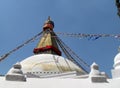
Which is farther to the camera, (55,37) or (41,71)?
(55,37)

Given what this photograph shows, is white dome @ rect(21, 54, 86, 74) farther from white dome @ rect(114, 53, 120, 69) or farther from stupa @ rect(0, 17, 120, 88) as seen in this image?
white dome @ rect(114, 53, 120, 69)

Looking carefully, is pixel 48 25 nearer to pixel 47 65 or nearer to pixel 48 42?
pixel 48 42

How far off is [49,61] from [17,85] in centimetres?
1138

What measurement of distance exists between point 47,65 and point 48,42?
23.5 feet

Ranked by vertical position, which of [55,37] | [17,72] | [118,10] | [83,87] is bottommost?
[83,87]

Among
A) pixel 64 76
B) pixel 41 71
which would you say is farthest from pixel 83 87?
pixel 41 71

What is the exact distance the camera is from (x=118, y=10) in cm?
1130

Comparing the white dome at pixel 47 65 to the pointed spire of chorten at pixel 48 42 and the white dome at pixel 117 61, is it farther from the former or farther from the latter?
the white dome at pixel 117 61

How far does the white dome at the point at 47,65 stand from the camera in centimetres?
2325

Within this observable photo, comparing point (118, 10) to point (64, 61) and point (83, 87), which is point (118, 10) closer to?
point (83, 87)

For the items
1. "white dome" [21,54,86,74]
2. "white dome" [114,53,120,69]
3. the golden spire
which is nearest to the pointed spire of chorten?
the golden spire

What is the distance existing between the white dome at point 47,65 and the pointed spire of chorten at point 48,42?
371 centimetres

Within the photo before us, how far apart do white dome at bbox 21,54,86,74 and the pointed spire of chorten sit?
3.71 metres

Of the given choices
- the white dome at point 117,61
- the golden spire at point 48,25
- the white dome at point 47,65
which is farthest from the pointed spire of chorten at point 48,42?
the white dome at point 117,61
